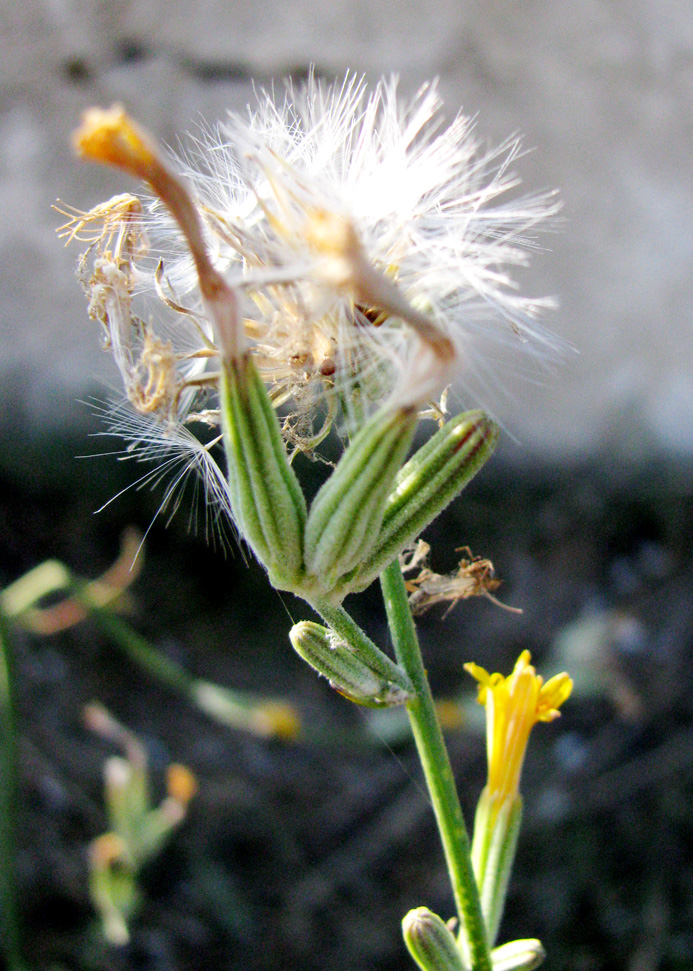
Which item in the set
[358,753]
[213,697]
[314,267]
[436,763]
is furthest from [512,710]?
→ [358,753]

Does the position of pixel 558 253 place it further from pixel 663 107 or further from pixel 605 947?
pixel 605 947

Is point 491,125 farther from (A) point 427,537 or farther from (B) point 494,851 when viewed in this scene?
(B) point 494,851

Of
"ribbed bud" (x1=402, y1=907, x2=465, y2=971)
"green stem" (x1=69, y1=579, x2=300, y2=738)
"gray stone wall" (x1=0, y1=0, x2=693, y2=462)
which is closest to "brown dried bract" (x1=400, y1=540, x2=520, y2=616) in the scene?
"ribbed bud" (x1=402, y1=907, x2=465, y2=971)

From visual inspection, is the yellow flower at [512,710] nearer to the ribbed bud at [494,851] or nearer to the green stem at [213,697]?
the ribbed bud at [494,851]

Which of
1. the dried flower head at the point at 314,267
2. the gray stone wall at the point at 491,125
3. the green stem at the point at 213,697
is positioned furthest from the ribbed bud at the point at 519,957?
the gray stone wall at the point at 491,125

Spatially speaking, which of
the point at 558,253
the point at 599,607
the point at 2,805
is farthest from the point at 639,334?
the point at 2,805
